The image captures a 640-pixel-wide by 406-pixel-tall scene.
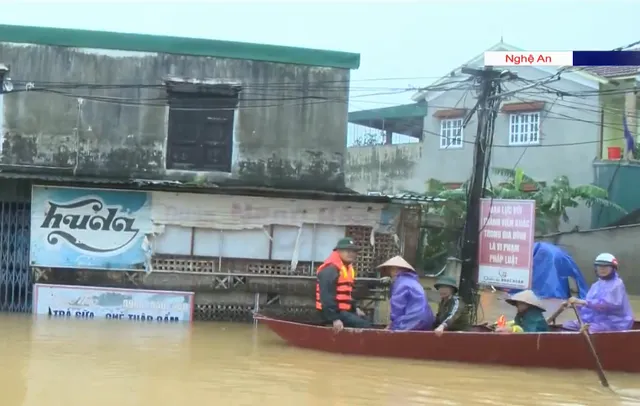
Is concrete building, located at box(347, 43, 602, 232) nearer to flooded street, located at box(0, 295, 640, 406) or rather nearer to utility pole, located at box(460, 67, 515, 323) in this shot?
utility pole, located at box(460, 67, 515, 323)

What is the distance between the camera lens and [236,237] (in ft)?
40.3

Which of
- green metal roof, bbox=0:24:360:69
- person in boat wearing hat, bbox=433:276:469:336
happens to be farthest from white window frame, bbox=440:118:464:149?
person in boat wearing hat, bbox=433:276:469:336

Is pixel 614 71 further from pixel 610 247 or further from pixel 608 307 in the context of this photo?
pixel 608 307

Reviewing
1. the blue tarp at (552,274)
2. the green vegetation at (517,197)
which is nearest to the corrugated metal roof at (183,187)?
the blue tarp at (552,274)

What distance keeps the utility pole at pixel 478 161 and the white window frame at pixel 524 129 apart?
11079 millimetres

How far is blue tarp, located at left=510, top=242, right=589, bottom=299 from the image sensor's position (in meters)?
14.1

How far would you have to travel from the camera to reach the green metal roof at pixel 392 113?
23766 mm

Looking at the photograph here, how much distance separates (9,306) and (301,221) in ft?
16.1

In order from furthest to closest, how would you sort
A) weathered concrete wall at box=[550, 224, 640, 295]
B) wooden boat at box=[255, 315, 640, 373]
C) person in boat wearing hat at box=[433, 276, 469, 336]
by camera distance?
1. weathered concrete wall at box=[550, 224, 640, 295]
2. person in boat wearing hat at box=[433, 276, 469, 336]
3. wooden boat at box=[255, 315, 640, 373]

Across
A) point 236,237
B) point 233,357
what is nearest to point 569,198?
point 236,237

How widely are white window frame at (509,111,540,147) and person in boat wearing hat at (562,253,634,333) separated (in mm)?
12859

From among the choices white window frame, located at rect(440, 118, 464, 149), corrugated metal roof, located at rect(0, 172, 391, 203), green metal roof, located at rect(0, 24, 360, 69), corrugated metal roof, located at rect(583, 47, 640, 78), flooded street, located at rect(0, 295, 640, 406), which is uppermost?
corrugated metal roof, located at rect(583, 47, 640, 78)

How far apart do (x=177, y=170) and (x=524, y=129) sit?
38.2 ft

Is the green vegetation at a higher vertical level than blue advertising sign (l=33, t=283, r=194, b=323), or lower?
higher
